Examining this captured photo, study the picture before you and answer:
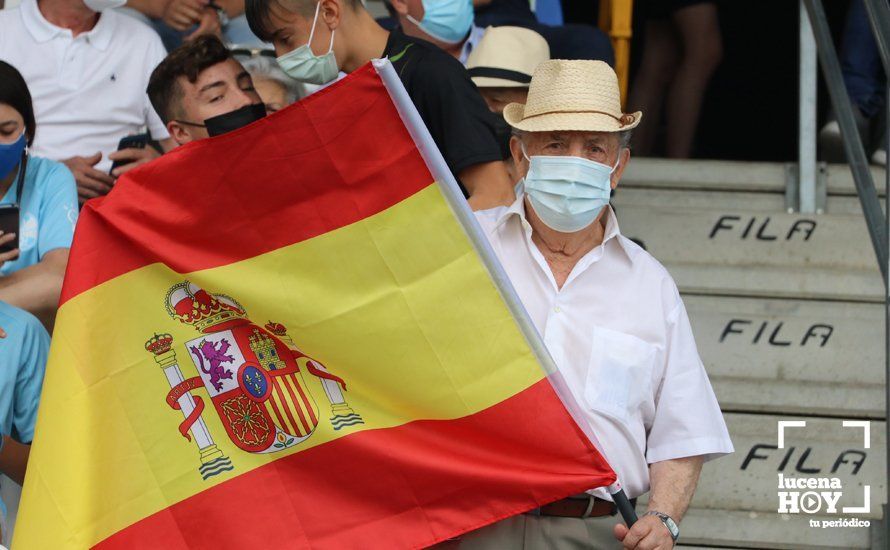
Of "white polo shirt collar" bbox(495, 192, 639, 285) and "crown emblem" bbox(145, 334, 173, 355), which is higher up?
"white polo shirt collar" bbox(495, 192, 639, 285)

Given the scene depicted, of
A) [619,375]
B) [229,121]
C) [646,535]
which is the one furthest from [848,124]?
[646,535]

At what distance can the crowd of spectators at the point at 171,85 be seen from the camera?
13.5 ft

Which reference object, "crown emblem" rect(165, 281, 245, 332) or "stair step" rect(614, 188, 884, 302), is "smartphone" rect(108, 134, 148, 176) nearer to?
"crown emblem" rect(165, 281, 245, 332)

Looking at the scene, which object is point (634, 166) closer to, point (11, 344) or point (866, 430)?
point (866, 430)

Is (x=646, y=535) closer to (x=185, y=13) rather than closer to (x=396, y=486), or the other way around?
(x=396, y=486)

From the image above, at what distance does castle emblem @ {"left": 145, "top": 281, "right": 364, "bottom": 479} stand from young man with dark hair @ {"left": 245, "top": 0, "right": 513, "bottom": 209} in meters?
0.77

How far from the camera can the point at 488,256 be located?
334 cm

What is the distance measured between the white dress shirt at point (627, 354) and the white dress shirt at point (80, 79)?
224 centimetres

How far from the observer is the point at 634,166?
633 centimetres

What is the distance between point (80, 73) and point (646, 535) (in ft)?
9.88

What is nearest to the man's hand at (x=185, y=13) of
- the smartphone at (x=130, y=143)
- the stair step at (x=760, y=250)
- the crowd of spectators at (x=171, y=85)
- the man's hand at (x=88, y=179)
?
the crowd of spectators at (x=171, y=85)

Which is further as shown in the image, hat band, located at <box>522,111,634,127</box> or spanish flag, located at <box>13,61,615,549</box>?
hat band, located at <box>522,111,634,127</box>

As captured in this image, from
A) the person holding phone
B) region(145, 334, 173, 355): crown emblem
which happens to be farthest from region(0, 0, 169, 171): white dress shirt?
region(145, 334, 173, 355): crown emblem

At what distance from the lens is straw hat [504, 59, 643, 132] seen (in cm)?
355
